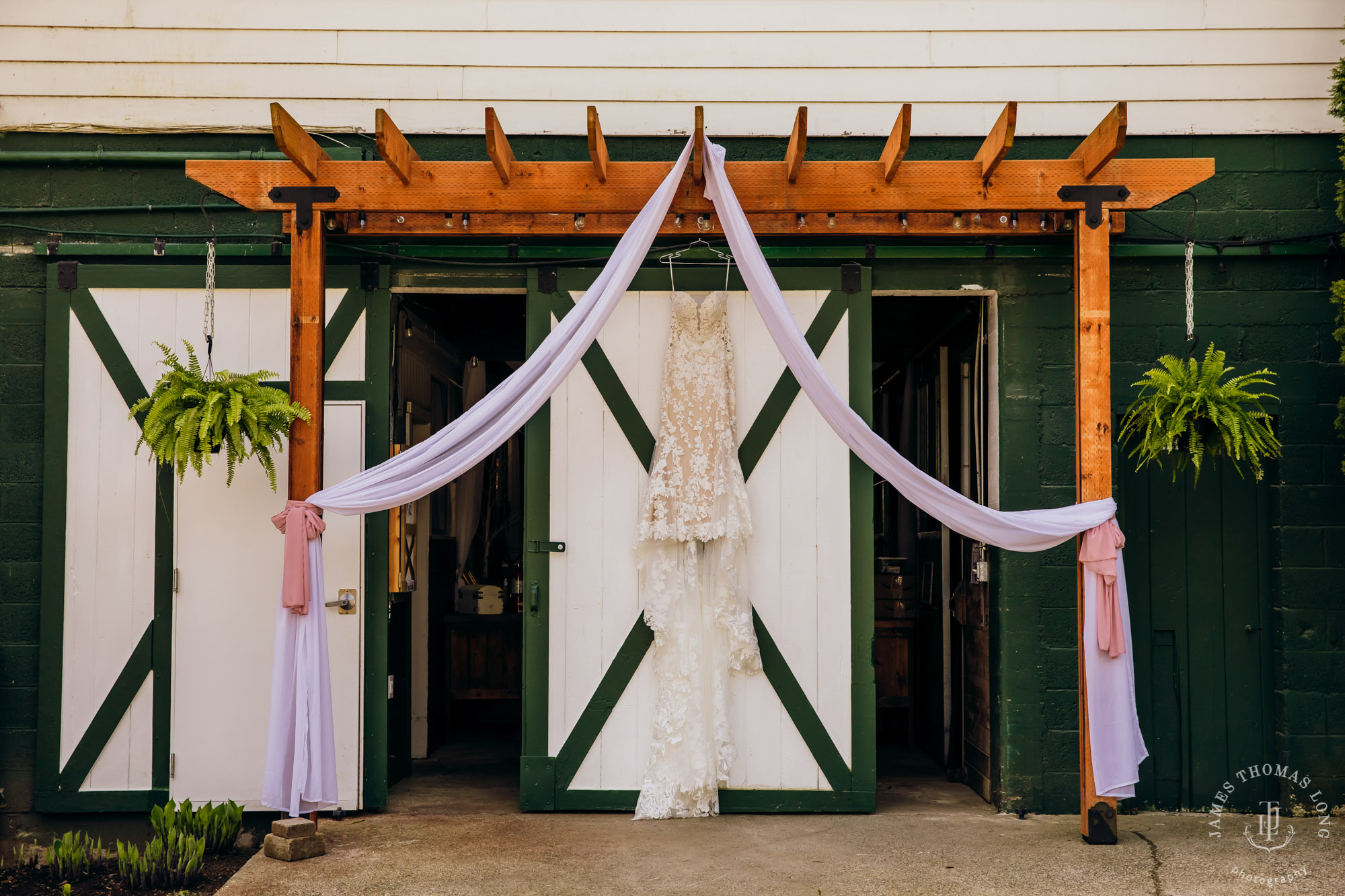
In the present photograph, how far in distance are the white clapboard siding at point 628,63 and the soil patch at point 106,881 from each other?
3554 millimetres

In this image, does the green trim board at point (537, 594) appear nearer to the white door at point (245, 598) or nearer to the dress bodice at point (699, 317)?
the dress bodice at point (699, 317)

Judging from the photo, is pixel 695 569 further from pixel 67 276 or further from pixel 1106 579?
pixel 67 276

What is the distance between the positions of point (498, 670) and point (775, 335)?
3.89 metres

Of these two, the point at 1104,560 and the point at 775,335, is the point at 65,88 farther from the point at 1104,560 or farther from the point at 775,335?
the point at 1104,560

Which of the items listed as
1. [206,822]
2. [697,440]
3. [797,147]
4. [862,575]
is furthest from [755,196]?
[206,822]

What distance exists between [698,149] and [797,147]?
414mm

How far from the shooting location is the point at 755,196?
460 cm

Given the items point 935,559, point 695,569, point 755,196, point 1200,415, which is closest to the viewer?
point 1200,415

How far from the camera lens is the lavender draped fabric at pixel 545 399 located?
426 cm

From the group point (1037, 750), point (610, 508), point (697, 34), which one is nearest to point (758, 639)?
point (610, 508)

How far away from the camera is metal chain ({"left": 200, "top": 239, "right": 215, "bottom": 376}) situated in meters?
4.76

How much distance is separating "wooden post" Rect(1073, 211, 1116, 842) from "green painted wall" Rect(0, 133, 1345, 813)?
0.60 meters

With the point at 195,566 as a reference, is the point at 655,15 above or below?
above

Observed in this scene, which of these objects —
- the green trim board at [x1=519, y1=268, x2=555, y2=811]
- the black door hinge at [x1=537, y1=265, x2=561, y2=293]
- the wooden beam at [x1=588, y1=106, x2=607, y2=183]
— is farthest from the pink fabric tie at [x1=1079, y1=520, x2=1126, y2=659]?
the black door hinge at [x1=537, y1=265, x2=561, y2=293]
